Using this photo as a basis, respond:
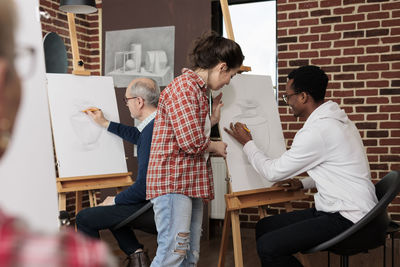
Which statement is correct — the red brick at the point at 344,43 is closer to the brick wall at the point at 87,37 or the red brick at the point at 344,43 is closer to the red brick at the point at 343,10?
the red brick at the point at 343,10

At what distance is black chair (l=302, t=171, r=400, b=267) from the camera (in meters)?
1.85

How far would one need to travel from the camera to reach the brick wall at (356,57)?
3.60 meters

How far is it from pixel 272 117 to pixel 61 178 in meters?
1.30

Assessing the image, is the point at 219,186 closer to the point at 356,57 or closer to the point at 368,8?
the point at 356,57

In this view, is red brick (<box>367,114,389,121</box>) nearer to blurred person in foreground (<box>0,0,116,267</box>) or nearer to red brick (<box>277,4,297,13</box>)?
red brick (<box>277,4,297,13</box>)

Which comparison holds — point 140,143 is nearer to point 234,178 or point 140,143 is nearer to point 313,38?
point 234,178

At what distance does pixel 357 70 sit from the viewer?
3684 millimetres

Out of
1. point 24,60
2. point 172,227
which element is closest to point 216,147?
point 172,227

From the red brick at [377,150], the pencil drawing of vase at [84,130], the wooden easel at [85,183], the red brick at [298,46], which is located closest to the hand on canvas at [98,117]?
the pencil drawing of vase at [84,130]

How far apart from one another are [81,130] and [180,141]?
3.66ft

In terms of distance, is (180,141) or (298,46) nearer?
(180,141)

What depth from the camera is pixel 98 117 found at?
2805mm

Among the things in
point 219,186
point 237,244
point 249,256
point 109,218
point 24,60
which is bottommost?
point 249,256

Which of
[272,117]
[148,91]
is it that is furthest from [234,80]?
[148,91]
